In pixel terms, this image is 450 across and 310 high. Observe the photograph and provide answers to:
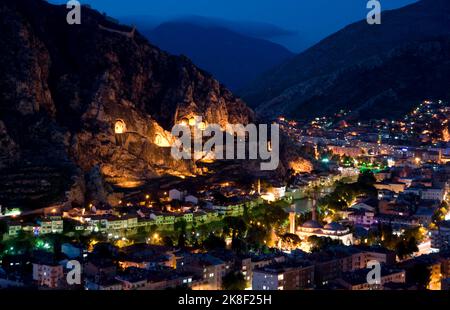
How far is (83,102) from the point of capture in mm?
34938

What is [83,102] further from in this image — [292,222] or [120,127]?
[292,222]

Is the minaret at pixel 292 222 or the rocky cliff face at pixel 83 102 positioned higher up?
the rocky cliff face at pixel 83 102

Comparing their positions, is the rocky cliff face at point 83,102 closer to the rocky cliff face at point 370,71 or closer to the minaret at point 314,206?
the minaret at point 314,206

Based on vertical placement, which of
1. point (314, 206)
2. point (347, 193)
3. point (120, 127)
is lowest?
point (314, 206)

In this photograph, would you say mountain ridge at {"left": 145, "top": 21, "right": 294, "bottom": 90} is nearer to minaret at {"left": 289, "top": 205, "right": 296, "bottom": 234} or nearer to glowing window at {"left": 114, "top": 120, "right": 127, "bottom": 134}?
glowing window at {"left": 114, "top": 120, "right": 127, "bottom": 134}

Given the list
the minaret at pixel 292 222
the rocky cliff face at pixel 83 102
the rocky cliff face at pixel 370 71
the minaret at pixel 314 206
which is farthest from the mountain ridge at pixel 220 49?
the minaret at pixel 292 222

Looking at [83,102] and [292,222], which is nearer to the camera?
[292,222]

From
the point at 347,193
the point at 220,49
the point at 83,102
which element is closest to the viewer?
the point at 83,102

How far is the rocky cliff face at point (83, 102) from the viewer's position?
3003 centimetres

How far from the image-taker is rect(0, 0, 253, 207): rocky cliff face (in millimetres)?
30031

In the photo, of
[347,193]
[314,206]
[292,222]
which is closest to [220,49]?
[347,193]

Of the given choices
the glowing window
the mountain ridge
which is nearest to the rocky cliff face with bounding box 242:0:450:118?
the mountain ridge
